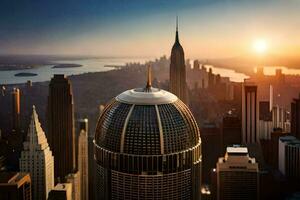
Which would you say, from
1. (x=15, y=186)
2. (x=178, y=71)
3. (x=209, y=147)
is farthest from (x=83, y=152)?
(x=178, y=71)

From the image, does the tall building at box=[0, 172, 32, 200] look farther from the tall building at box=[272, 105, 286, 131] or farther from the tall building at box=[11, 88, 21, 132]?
the tall building at box=[272, 105, 286, 131]

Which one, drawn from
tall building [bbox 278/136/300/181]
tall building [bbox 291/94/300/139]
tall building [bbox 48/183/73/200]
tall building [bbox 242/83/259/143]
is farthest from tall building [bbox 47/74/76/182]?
tall building [bbox 291/94/300/139]

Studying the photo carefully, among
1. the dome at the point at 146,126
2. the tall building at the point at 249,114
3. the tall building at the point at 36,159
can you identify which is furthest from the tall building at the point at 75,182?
the tall building at the point at 249,114

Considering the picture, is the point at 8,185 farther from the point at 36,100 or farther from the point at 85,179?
the point at 36,100

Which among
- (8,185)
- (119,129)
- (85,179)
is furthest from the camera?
(85,179)

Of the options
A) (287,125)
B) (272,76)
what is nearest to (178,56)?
(272,76)

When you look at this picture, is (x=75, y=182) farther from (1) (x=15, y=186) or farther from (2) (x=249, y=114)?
(2) (x=249, y=114)
